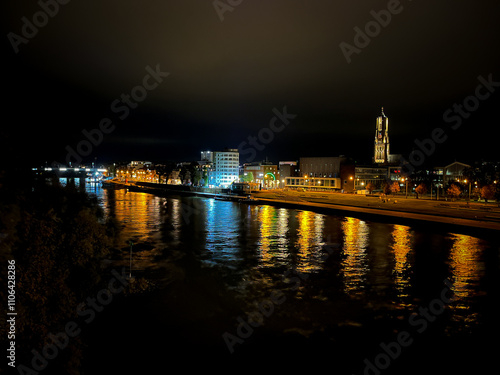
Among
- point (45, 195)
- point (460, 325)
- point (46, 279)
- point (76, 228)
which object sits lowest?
point (460, 325)

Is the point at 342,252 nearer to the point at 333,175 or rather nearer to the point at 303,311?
the point at 303,311

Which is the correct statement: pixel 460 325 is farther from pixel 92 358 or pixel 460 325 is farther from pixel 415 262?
pixel 92 358

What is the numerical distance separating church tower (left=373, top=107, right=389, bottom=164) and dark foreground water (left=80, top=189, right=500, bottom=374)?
166192mm

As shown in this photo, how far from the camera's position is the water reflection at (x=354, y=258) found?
13969mm

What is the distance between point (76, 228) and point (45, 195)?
3.75ft

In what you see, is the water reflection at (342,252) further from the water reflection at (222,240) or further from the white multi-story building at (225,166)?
→ the white multi-story building at (225,166)

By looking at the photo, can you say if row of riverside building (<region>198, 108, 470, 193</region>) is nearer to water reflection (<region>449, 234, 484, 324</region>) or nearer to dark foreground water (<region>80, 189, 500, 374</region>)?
water reflection (<region>449, 234, 484, 324</region>)

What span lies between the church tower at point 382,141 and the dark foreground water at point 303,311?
166m

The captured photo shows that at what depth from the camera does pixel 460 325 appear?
34.1 ft

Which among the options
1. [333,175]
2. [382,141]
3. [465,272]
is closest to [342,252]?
[465,272]

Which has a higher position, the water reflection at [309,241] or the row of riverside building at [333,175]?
the row of riverside building at [333,175]

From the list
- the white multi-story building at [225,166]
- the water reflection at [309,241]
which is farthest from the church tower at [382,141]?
the water reflection at [309,241]

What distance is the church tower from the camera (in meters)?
178

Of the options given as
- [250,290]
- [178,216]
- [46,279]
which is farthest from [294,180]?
[46,279]
